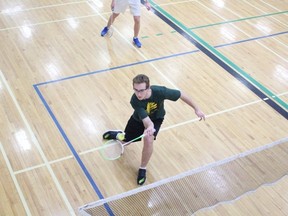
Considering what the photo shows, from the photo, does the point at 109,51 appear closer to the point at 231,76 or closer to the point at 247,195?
the point at 231,76

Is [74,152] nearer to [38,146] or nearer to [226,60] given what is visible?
[38,146]

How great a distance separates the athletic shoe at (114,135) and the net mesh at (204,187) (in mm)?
1135

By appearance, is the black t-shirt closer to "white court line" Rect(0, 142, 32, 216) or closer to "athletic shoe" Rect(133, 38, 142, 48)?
"white court line" Rect(0, 142, 32, 216)

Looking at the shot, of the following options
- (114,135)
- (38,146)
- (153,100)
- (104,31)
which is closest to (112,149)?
(114,135)

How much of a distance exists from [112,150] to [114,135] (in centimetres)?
21

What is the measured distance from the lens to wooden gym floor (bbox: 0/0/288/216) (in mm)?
4938

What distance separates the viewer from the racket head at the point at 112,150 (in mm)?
5407

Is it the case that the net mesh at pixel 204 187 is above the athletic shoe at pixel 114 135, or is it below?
above

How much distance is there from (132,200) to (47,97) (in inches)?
108

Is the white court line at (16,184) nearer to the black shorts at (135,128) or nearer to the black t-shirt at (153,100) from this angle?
the black shorts at (135,128)

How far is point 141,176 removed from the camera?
16.6ft

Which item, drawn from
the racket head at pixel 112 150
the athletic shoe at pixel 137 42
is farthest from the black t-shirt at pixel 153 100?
the athletic shoe at pixel 137 42

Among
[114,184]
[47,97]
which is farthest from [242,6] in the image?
[114,184]

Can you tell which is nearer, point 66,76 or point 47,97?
point 47,97
